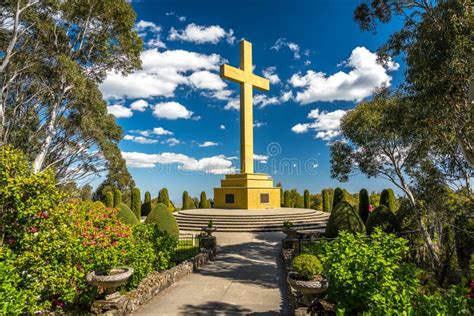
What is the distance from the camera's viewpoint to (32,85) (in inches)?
749

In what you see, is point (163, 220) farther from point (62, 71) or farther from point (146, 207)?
point (146, 207)

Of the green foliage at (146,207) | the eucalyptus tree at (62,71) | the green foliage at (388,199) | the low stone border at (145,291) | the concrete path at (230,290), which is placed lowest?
the concrete path at (230,290)

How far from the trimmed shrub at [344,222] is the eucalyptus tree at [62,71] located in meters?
15.8

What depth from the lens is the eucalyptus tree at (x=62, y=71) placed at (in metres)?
15.7

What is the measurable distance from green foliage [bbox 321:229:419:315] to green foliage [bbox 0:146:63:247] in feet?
21.0

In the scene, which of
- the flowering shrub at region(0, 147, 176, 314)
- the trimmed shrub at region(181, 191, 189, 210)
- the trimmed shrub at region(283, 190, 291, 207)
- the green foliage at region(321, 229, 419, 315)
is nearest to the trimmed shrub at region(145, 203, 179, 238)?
the flowering shrub at region(0, 147, 176, 314)

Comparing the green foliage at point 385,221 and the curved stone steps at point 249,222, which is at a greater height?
the green foliage at point 385,221

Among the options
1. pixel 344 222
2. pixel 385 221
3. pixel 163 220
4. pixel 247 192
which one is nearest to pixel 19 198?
pixel 163 220

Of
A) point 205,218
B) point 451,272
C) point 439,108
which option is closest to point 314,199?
point 205,218

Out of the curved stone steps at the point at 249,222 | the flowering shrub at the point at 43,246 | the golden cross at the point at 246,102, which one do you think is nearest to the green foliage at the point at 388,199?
the curved stone steps at the point at 249,222

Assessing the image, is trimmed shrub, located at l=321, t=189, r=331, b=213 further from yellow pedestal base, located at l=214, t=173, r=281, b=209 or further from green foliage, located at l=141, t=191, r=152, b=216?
green foliage, located at l=141, t=191, r=152, b=216

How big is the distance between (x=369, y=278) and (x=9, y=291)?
640 centimetres

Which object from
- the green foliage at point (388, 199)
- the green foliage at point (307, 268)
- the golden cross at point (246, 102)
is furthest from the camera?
the golden cross at point (246, 102)

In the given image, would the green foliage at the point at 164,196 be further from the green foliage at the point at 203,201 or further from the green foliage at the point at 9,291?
the green foliage at the point at 9,291
